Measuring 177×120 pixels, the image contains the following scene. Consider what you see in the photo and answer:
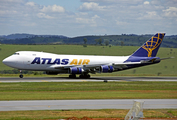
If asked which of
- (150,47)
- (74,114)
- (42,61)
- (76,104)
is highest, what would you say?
(150,47)

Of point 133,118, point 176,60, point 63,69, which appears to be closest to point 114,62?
point 63,69

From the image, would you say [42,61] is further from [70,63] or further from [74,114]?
[74,114]

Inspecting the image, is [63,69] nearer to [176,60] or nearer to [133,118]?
[133,118]

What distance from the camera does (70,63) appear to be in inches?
2126

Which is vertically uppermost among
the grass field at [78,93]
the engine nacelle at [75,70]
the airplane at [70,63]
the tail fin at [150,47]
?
the tail fin at [150,47]

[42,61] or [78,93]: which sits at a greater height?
[42,61]

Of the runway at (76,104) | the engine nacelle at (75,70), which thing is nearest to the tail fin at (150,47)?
the engine nacelle at (75,70)

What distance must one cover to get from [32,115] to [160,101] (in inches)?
491

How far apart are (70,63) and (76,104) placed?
30172mm

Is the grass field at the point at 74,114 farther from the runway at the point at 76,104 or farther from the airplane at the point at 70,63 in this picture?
the airplane at the point at 70,63

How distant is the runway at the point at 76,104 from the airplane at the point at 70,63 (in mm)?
26468

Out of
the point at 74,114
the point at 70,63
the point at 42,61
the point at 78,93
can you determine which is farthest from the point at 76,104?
the point at 70,63

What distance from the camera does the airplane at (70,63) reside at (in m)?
51.1

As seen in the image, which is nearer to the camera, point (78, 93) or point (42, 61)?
point (78, 93)
